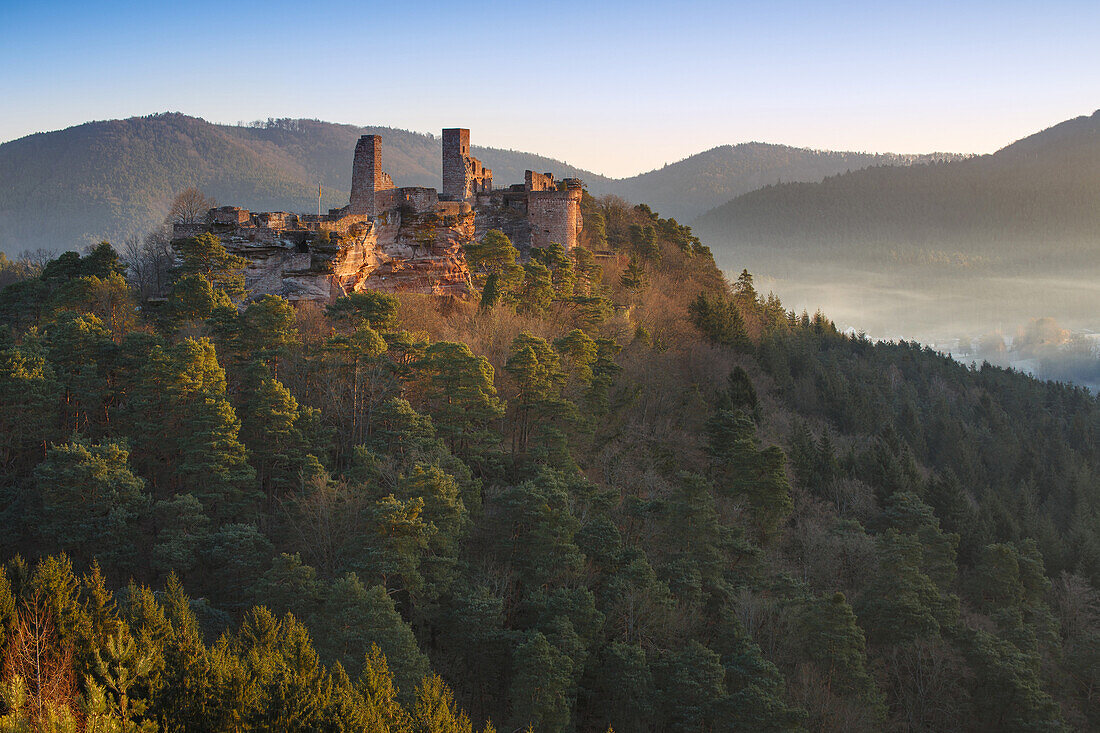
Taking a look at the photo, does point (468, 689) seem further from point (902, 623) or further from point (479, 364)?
point (902, 623)

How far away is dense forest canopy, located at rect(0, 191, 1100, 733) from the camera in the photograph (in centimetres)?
1977

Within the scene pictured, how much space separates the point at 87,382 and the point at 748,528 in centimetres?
2920

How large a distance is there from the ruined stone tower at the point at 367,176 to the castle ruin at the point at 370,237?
0.19ft

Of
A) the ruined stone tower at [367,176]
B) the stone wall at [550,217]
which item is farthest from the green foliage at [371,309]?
the stone wall at [550,217]

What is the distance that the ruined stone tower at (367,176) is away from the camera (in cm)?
4888

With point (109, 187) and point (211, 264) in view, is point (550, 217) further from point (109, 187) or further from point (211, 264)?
point (109, 187)

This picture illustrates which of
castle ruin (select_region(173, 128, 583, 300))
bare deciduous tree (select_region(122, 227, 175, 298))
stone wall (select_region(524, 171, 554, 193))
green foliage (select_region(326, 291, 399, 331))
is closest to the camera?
green foliage (select_region(326, 291, 399, 331))

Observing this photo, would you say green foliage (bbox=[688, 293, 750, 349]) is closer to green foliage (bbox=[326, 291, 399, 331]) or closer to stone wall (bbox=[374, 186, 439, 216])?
stone wall (bbox=[374, 186, 439, 216])

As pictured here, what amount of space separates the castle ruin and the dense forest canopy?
2237 mm

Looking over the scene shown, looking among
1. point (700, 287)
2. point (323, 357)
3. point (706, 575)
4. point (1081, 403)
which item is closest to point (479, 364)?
point (323, 357)

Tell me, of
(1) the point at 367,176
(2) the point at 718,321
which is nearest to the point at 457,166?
(1) the point at 367,176

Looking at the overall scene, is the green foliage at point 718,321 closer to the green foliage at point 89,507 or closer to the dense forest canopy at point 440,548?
the dense forest canopy at point 440,548

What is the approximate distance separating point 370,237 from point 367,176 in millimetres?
5701

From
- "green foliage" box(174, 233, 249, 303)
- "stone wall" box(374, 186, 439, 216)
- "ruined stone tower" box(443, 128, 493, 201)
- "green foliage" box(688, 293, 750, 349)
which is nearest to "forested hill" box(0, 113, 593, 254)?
"ruined stone tower" box(443, 128, 493, 201)
